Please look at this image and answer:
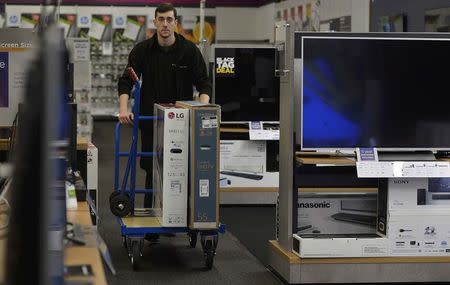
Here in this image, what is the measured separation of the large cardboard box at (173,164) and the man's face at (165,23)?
79 centimetres

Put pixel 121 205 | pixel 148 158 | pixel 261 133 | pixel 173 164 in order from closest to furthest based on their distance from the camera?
pixel 173 164 → pixel 121 205 → pixel 148 158 → pixel 261 133

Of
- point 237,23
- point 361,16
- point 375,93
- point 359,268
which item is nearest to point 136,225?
point 359,268

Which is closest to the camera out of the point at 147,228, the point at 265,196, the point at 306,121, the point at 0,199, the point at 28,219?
the point at 28,219

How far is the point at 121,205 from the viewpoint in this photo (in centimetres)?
556

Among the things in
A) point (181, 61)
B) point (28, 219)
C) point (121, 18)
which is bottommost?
point (28, 219)

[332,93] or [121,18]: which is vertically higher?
[121,18]

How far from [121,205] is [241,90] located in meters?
2.69

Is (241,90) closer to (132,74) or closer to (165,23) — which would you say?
(165,23)

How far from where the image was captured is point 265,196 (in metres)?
8.05

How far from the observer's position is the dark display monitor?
26.0 ft

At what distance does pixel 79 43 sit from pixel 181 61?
684cm

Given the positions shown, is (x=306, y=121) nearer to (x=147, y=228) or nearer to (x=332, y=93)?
(x=332, y=93)

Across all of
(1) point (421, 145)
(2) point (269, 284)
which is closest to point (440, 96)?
(1) point (421, 145)

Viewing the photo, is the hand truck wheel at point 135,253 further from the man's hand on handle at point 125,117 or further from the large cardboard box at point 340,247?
the large cardboard box at point 340,247
